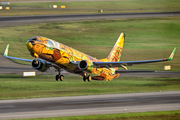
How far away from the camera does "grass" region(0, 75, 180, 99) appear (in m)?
83.1

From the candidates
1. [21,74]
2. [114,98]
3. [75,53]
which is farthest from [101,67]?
[21,74]

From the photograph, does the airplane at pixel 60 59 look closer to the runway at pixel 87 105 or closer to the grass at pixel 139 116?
the runway at pixel 87 105

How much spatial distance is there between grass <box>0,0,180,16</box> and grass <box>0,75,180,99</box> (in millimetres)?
67522

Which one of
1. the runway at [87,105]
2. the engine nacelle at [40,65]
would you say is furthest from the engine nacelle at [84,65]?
the runway at [87,105]

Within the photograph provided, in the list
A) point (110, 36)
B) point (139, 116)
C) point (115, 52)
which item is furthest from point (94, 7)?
point (139, 116)

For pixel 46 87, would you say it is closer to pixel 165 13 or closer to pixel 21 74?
pixel 21 74

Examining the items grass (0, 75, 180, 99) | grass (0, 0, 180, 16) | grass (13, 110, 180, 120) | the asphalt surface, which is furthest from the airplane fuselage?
grass (0, 0, 180, 16)

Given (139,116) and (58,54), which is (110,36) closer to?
(139,116)

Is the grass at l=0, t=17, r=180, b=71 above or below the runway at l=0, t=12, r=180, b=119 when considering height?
above

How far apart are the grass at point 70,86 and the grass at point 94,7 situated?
67.5m

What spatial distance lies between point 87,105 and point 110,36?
68.4m

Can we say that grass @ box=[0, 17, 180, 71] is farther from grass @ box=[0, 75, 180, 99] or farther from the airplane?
the airplane

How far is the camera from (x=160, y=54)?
12119 centimetres

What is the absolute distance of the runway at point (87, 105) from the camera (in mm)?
63281
